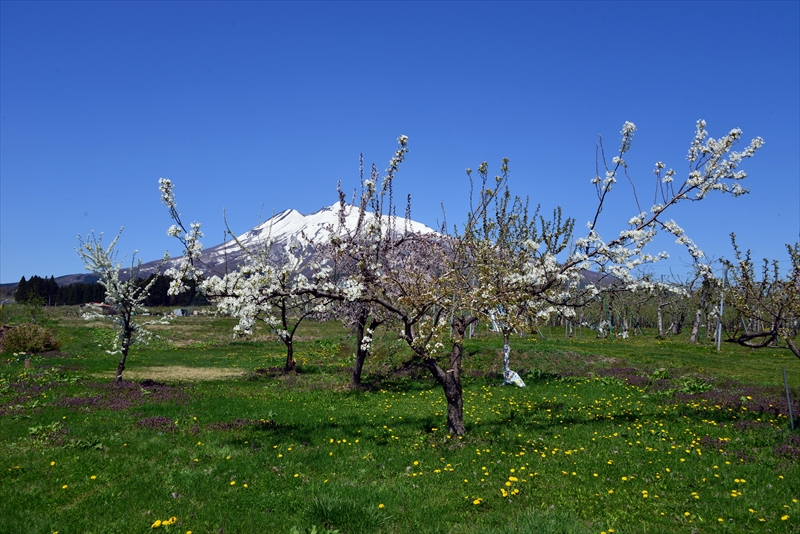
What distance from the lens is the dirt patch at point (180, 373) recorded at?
86.7ft

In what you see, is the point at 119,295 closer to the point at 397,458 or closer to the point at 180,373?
the point at 180,373

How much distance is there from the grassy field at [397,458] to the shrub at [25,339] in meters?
18.0

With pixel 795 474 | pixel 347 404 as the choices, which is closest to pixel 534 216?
pixel 347 404

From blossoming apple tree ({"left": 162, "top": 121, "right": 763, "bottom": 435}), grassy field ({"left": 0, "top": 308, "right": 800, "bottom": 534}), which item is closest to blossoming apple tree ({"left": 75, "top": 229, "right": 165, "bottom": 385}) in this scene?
grassy field ({"left": 0, "top": 308, "right": 800, "bottom": 534})

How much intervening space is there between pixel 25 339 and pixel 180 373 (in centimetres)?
1734

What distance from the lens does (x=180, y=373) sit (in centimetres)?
2923

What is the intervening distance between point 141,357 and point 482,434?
33163 mm

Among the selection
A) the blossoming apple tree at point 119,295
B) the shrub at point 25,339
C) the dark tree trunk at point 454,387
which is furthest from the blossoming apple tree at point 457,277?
the shrub at point 25,339

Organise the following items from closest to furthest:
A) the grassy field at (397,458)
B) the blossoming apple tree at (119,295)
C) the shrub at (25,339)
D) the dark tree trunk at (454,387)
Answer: the grassy field at (397,458)
the dark tree trunk at (454,387)
the blossoming apple tree at (119,295)
the shrub at (25,339)

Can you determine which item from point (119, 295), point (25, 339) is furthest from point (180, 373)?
point (25, 339)

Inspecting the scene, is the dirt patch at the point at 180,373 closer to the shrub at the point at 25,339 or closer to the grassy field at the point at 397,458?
the grassy field at the point at 397,458

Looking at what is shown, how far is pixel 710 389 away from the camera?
2023cm


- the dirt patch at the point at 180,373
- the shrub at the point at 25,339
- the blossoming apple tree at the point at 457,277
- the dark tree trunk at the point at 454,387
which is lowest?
the dirt patch at the point at 180,373

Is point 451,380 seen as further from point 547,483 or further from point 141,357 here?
point 141,357
